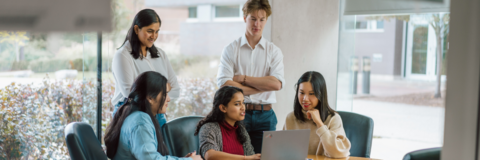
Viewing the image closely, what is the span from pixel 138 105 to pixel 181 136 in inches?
18.3

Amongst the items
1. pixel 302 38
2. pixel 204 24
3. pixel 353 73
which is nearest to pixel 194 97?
pixel 204 24

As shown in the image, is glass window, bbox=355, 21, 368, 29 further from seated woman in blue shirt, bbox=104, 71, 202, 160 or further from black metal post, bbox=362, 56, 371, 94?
seated woman in blue shirt, bbox=104, 71, 202, 160

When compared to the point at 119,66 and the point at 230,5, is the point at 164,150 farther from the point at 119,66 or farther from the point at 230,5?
the point at 230,5

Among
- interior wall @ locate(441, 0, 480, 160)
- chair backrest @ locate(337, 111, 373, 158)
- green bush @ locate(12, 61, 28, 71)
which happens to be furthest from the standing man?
interior wall @ locate(441, 0, 480, 160)

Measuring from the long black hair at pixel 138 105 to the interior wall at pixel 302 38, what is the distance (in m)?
1.68

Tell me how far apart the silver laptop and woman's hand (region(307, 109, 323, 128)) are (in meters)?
0.39

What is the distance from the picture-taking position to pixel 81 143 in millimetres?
1412

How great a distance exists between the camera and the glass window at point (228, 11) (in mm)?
3582

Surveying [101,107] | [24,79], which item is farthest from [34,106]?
[101,107]

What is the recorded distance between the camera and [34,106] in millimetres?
2020

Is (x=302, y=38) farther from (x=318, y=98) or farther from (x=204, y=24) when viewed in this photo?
(x=318, y=98)

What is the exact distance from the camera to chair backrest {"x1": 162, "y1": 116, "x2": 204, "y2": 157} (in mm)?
1979

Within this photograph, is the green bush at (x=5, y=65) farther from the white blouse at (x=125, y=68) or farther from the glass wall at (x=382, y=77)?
Answer: the glass wall at (x=382, y=77)

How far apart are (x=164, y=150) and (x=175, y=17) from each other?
198 centimetres
